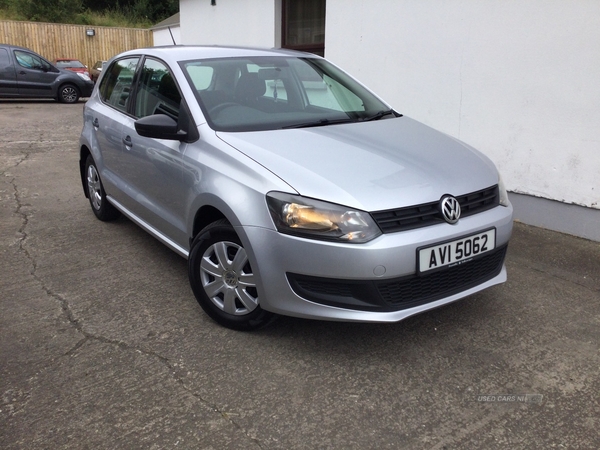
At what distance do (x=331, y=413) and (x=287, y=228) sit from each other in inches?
34.7

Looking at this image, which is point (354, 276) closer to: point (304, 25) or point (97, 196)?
point (97, 196)

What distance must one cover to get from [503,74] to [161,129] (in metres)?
3.51

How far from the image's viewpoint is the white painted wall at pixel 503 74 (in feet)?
15.3

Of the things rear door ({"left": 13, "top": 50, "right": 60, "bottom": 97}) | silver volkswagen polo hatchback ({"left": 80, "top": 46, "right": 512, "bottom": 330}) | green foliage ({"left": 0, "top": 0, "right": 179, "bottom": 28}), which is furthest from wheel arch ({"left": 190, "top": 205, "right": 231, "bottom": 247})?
green foliage ({"left": 0, "top": 0, "right": 179, "bottom": 28})

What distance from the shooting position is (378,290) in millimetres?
2664

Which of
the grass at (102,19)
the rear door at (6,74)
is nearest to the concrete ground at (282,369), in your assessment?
the rear door at (6,74)

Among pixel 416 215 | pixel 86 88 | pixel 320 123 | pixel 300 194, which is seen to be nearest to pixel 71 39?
pixel 86 88

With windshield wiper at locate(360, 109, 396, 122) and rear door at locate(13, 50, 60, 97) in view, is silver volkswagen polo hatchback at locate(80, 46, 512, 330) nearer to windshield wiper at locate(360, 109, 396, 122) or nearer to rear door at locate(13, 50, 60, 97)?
windshield wiper at locate(360, 109, 396, 122)

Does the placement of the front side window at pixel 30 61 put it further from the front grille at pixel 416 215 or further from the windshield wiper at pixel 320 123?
the front grille at pixel 416 215

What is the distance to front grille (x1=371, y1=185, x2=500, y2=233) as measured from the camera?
2.64 metres

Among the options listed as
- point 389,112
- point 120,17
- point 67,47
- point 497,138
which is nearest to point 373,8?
point 497,138

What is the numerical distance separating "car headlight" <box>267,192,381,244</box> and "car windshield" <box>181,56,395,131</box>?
843 millimetres

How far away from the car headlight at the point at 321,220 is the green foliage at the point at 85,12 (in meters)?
36.5

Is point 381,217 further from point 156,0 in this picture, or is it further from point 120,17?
point 156,0
